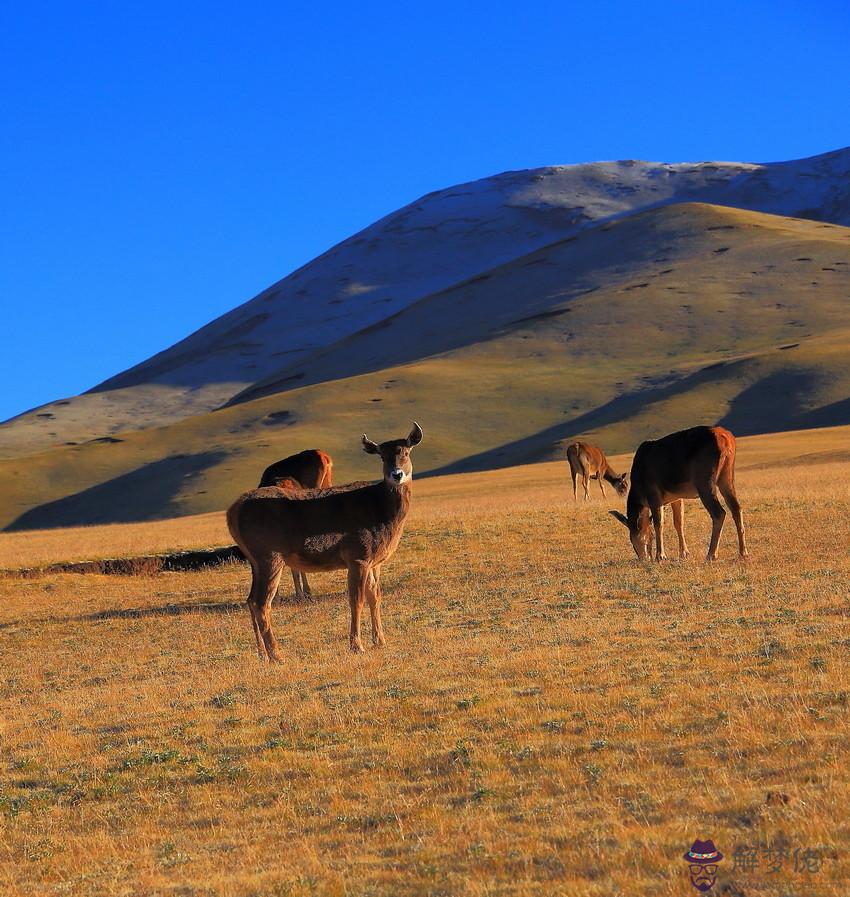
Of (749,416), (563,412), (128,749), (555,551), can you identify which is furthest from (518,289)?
(128,749)

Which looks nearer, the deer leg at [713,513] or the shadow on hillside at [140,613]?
the deer leg at [713,513]

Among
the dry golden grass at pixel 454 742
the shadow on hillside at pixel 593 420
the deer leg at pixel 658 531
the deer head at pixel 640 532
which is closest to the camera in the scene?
the dry golden grass at pixel 454 742

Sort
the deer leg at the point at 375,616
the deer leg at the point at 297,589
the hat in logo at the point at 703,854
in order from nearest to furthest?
the hat in logo at the point at 703,854
the deer leg at the point at 375,616
the deer leg at the point at 297,589

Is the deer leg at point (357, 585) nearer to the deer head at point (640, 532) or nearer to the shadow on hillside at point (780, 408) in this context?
the deer head at point (640, 532)

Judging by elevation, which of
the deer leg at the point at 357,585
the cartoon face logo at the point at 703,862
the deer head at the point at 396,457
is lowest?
the cartoon face logo at the point at 703,862

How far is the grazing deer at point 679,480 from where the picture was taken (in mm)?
24953

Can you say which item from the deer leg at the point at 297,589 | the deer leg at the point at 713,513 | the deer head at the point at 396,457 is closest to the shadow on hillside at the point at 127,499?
the deer leg at the point at 297,589

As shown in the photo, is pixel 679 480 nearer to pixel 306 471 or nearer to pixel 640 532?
pixel 640 532

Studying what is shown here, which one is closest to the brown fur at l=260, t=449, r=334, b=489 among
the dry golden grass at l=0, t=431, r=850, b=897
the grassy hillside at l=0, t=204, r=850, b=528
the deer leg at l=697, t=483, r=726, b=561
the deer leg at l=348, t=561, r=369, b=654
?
the dry golden grass at l=0, t=431, r=850, b=897

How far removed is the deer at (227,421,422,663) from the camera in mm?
18625

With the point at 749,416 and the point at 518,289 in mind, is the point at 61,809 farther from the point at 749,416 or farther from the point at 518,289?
the point at 518,289

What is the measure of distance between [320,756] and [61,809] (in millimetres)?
2399

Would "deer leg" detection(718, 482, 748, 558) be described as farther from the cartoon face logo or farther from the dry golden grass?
the cartoon face logo

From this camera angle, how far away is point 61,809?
449 inches
